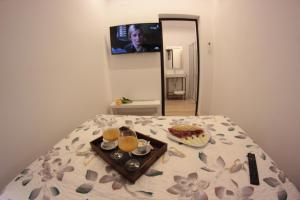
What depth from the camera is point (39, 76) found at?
115cm

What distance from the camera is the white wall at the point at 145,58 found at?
2.35 metres

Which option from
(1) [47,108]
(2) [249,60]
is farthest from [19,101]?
(2) [249,60]

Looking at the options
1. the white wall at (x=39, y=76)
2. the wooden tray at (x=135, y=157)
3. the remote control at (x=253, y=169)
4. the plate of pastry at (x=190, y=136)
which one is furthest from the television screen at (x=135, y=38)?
the remote control at (x=253, y=169)

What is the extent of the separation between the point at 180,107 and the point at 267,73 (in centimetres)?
217

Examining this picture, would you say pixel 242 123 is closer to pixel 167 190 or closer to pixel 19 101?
pixel 167 190

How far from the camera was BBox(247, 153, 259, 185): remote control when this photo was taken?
24.8 inches

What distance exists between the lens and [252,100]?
5.09 feet

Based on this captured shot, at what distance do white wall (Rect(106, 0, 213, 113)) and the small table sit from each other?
0.60ft

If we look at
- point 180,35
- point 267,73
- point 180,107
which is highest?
point 180,35

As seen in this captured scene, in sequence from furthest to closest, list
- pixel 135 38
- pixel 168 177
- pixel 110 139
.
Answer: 1. pixel 135 38
2. pixel 110 139
3. pixel 168 177

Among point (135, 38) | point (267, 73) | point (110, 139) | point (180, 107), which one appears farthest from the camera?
point (180, 107)

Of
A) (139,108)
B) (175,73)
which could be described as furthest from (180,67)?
(139,108)

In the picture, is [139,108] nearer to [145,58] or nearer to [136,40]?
[145,58]

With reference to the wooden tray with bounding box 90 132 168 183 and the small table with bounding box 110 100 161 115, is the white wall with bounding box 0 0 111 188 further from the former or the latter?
the small table with bounding box 110 100 161 115
